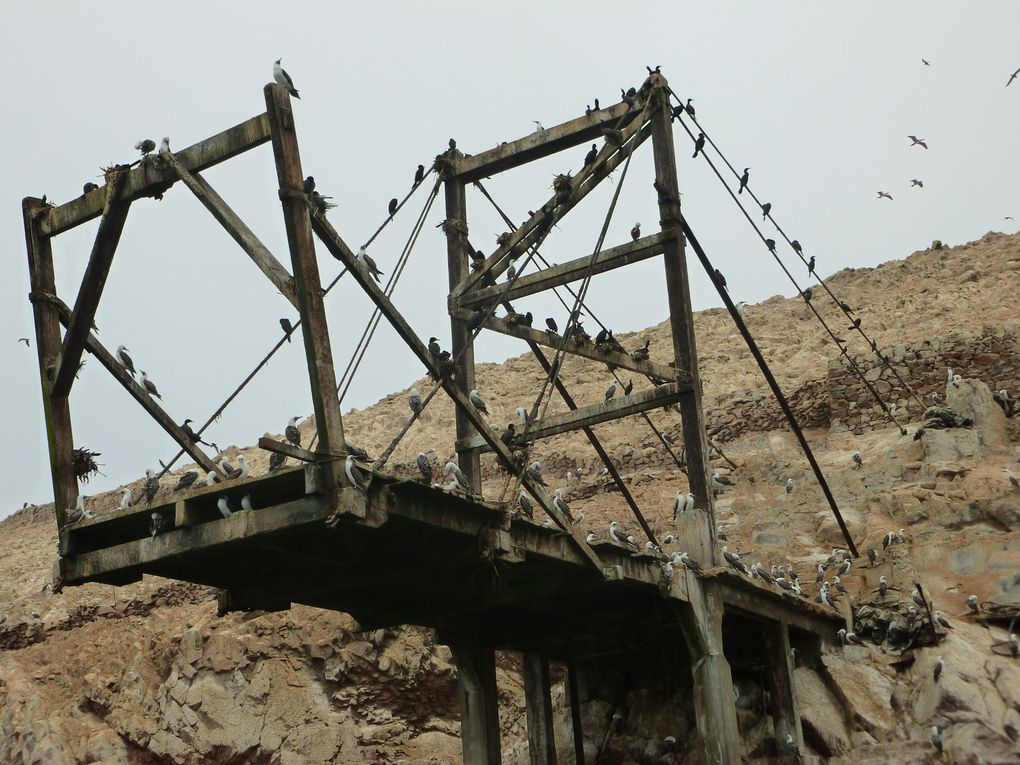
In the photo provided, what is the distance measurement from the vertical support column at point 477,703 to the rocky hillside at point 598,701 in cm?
284

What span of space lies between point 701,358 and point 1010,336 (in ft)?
51.2

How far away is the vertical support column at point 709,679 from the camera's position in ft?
49.1

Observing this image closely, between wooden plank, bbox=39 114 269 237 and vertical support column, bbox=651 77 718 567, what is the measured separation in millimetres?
6637

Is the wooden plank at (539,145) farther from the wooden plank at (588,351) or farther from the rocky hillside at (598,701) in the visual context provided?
the rocky hillside at (598,701)

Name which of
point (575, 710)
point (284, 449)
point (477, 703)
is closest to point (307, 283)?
point (284, 449)

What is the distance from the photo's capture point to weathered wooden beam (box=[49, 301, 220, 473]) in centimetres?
1357

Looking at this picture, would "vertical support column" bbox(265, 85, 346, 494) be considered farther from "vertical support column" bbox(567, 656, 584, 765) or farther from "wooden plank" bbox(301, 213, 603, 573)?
"vertical support column" bbox(567, 656, 584, 765)

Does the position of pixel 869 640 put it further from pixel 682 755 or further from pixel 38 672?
pixel 38 672

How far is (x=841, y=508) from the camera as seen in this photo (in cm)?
2502

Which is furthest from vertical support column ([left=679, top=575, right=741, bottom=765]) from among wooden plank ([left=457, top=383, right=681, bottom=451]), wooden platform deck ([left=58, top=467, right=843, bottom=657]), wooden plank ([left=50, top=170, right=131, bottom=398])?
wooden plank ([left=50, top=170, right=131, bottom=398])

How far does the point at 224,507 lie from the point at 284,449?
64.7 inches

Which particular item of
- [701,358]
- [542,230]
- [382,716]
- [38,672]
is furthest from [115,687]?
[701,358]

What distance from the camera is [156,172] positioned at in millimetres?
12609

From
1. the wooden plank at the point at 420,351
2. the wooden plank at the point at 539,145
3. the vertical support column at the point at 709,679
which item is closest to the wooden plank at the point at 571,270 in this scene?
the wooden plank at the point at 539,145
